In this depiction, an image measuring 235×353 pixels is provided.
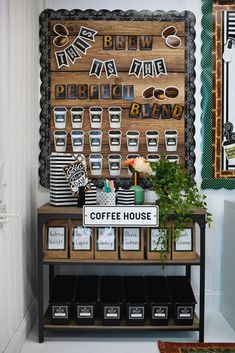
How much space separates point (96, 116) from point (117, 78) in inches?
13.2

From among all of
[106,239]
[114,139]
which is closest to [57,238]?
[106,239]

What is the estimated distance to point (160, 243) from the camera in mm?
3193

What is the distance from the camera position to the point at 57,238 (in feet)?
10.5

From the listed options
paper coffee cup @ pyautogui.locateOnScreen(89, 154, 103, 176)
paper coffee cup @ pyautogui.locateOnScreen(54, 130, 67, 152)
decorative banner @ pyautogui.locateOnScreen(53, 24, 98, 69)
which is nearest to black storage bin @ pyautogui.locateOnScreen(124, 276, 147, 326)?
paper coffee cup @ pyautogui.locateOnScreen(89, 154, 103, 176)

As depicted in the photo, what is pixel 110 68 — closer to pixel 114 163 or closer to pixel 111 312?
pixel 114 163

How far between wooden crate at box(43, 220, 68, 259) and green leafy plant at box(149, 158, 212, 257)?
639mm

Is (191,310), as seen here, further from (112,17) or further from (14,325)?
(112,17)

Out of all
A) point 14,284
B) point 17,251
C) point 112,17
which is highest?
point 112,17

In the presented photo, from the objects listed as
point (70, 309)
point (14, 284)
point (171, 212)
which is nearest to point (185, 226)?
point (171, 212)

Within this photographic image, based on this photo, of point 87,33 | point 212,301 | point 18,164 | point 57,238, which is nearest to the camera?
point 18,164

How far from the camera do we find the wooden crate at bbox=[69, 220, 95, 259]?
3.20m

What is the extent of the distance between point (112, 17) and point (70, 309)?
2172mm

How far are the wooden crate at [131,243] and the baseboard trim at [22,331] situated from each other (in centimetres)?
80

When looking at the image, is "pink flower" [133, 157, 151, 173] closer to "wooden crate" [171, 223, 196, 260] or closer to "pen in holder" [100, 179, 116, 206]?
"pen in holder" [100, 179, 116, 206]
